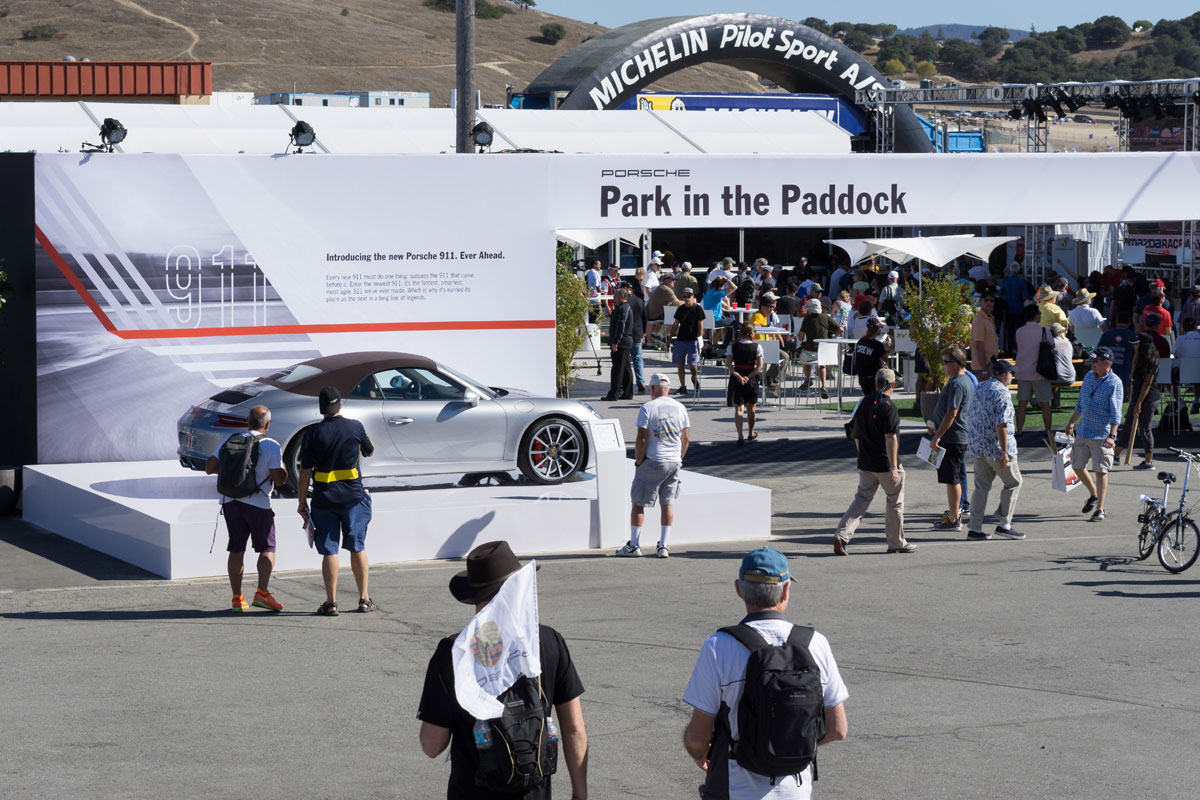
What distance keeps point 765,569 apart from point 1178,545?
8.19 metres

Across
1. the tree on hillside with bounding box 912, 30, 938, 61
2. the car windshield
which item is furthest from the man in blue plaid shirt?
the tree on hillside with bounding box 912, 30, 938, 61

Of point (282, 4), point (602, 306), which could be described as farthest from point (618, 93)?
point (282, 4)

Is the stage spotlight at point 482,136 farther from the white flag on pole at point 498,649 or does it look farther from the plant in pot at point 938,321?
the white flag on pole at point 498,649

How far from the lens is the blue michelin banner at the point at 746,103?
37656 mm

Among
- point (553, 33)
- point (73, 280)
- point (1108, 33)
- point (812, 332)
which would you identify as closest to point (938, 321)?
point (812, 332)

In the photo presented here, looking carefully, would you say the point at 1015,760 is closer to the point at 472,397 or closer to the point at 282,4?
the point at 472,397

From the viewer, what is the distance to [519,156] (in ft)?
52.7

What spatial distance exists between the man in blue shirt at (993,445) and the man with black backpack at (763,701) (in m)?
8.98

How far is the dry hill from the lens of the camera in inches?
3853

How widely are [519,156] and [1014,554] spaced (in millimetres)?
6558

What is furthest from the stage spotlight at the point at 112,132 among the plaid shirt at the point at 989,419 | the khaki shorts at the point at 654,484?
the plaid shirt at the point at 989,419

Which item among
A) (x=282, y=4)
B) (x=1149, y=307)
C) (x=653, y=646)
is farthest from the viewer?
(x=282, y=4)

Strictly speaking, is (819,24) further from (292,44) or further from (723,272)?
(723,272)

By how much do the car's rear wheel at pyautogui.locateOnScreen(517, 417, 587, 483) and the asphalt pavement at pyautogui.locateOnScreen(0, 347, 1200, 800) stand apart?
1469 millimetres
